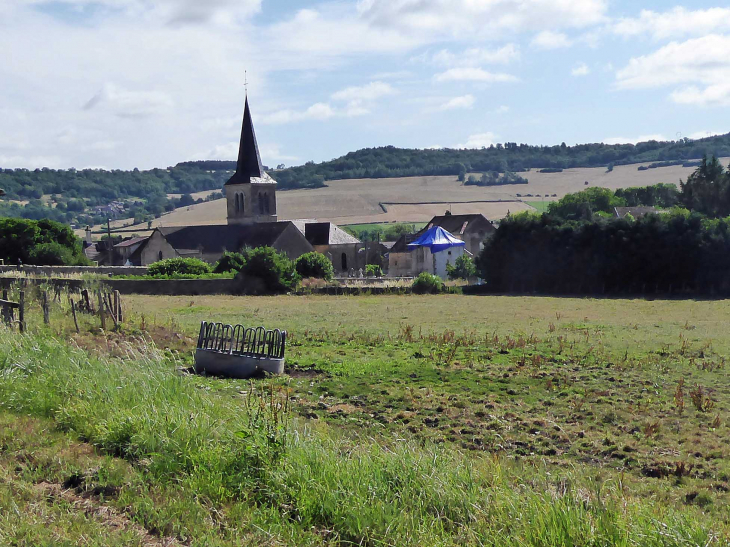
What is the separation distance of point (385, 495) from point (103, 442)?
3056 mm

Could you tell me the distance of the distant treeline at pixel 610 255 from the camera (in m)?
45.6

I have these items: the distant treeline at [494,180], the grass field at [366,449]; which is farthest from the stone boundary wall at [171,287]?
the distant treeline at [494,180]

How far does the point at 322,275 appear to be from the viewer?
167 feet

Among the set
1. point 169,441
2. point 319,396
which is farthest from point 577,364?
point 169,441

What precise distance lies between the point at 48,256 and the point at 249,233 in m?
19.6

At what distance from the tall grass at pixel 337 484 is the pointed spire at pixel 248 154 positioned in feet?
231

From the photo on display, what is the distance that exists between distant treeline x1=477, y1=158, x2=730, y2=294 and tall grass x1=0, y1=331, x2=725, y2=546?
41630mm

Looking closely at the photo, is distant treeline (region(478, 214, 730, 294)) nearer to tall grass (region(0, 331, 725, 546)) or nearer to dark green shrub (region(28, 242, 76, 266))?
dark green shrub (region(28, 242, 76, 266))

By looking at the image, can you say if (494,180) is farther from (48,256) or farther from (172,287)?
(172,287)

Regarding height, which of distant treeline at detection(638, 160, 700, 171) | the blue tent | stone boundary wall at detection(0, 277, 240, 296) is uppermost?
distant treeline at detection(638, 160, 700, 171)

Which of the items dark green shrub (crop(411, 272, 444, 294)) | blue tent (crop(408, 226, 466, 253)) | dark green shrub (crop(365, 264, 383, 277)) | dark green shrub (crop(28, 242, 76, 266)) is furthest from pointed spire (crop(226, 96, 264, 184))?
dark green shrub (crop(411, 272, 444, 294))

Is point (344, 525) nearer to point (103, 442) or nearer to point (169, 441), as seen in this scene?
point (169, 441)

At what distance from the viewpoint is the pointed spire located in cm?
7750

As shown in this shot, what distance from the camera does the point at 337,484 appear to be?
5.81 meters
